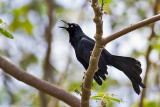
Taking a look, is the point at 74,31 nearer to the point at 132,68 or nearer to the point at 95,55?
the point at 132,68

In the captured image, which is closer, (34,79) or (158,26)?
(34,79)

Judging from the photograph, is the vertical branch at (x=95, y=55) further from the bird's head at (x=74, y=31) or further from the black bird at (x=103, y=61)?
the bird's head at (x=74, y=31)

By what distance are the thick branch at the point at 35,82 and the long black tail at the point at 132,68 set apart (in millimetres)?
663

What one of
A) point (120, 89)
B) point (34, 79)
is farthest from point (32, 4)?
point (34, 79)

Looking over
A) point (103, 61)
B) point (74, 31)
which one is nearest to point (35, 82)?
point (103, 61)

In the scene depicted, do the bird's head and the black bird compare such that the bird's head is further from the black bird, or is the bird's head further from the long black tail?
the long black tail

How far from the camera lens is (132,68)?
143 inches

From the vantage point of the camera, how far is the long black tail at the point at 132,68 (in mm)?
3491

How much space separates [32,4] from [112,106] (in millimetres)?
3143

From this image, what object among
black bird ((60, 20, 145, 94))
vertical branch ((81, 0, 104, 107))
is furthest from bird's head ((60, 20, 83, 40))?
vertical branch ((81, 0, 104, 107))

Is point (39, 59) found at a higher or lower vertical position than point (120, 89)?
higher

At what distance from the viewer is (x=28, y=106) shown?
754 centimetres

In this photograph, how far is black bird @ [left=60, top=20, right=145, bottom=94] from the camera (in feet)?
11.7

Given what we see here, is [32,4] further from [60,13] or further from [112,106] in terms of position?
[112,106]
